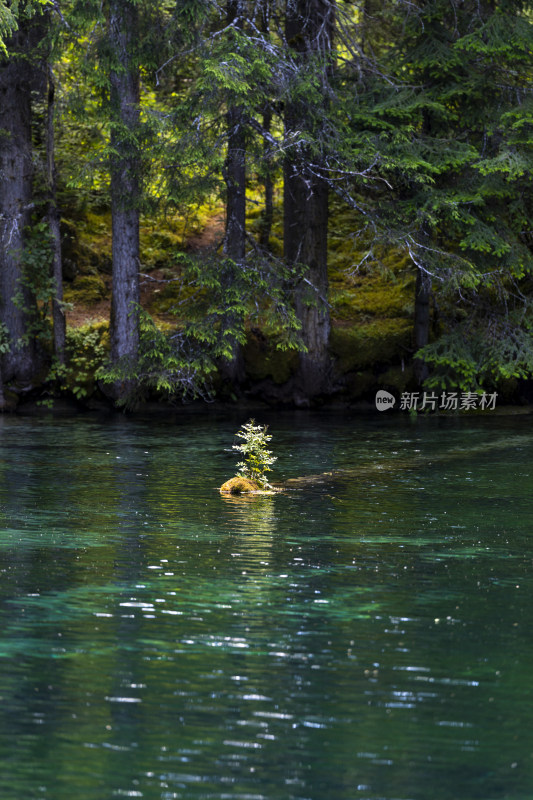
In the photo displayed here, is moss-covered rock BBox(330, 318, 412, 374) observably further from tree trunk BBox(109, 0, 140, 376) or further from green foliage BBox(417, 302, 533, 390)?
tree trunk BBox(109, 0, 140, 376)

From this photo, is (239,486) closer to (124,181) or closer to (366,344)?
(124,181)

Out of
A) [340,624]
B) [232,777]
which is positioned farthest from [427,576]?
[232,777]

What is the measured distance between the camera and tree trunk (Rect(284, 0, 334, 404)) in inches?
856

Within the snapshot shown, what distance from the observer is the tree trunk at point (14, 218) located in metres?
22.1

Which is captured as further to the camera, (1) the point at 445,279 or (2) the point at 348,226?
(2) the point at 348,226

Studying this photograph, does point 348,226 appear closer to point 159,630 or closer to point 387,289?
point 387,289

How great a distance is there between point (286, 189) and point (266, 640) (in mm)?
16503

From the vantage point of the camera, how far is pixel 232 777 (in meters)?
4.87

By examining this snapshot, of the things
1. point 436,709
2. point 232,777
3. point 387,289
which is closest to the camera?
point 232,777

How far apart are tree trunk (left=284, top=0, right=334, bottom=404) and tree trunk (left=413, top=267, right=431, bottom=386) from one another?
1924mm

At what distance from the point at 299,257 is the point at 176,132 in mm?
4433

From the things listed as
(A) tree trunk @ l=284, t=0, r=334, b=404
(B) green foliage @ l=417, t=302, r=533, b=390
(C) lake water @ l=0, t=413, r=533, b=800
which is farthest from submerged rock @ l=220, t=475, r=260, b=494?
(A) tree trunk @ l=284, t=0, r=334, b=404

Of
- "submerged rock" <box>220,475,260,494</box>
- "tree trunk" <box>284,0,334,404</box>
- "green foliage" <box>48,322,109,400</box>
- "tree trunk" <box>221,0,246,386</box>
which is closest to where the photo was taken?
"submerged rock" <box>220,475,260,494</box>

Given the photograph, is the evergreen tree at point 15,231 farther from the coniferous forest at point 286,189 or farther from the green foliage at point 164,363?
the green foliage at point 164,363
